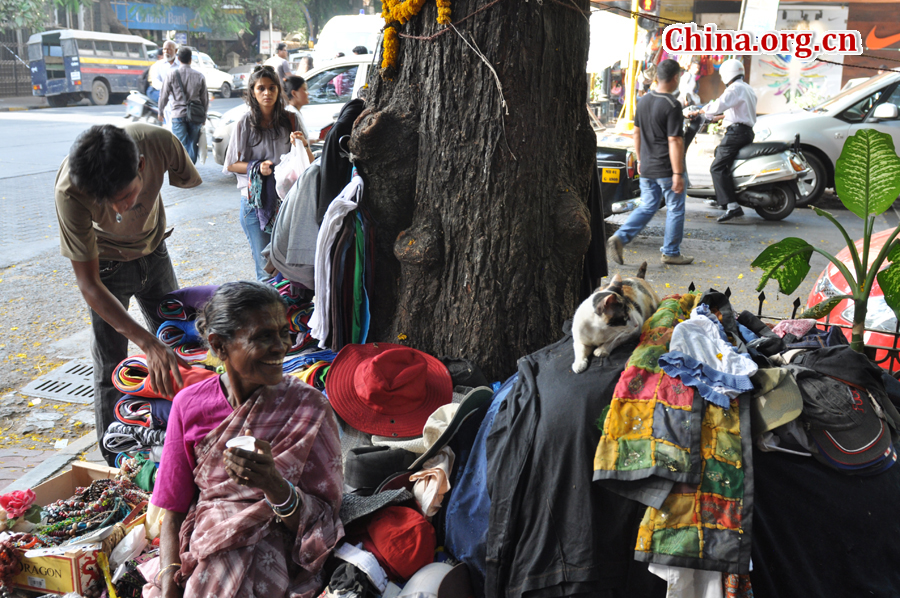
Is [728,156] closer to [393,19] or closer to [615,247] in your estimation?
[615,247]

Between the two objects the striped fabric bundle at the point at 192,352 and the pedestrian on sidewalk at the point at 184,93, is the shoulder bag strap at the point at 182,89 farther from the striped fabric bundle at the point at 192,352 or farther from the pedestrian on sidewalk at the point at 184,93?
the striped fabric bundle at the point at 192,352

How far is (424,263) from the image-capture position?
3312mm

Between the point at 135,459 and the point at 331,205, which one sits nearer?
the point at 135,459

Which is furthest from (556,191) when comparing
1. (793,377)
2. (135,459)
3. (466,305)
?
(135,459)

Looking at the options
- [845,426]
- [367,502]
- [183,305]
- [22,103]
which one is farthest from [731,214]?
[22,103]

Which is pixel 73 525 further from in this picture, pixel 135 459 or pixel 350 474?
pixel 350 474

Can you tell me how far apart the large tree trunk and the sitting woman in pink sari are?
3.78ft

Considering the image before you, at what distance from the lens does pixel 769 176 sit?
29.3 feet

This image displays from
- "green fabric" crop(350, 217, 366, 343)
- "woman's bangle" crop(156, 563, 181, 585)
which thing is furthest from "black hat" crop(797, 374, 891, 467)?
"woman's bangle" crop(156, 563, 181, 585)

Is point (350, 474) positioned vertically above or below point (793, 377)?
below

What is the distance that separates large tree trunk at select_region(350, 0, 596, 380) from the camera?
10.5 ft

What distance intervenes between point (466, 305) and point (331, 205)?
796 mm

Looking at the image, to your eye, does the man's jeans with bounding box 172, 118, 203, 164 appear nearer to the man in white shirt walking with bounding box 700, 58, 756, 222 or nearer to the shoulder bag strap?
the shoulder bag strap

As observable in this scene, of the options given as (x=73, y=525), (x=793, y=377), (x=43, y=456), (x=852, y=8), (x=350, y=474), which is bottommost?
(x=43, y=456)
